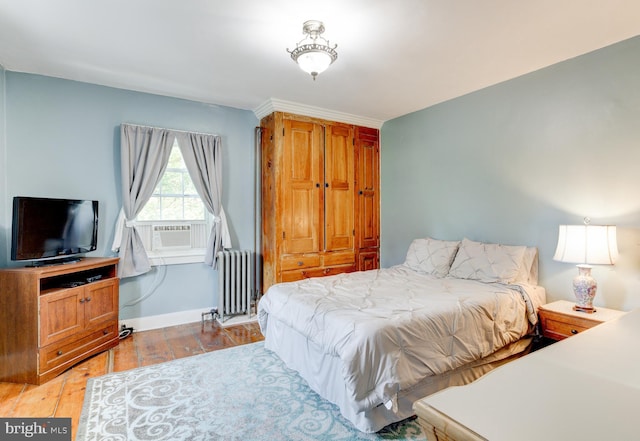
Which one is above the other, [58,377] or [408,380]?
[408,380]

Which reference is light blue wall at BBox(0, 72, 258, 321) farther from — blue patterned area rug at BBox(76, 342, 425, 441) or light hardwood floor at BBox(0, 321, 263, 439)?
blue patterned area rug at BBox(76, 342, 425, 441)

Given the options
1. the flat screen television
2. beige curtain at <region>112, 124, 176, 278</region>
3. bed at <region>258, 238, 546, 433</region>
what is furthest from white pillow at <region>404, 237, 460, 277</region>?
the flat screen television

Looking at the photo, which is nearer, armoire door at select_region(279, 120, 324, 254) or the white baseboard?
the white baseboard

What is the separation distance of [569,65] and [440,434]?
342cm

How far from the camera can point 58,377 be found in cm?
260

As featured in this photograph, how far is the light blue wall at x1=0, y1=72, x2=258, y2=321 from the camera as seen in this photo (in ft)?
10.1

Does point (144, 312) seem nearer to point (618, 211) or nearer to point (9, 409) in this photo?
point (9, 409)

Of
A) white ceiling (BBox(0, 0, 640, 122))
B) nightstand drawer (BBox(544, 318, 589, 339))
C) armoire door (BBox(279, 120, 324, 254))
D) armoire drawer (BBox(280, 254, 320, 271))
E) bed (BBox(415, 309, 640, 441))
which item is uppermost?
white ceiling (BBox(0, 0, 640, 122))

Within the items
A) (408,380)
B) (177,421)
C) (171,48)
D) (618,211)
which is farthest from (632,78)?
(177,421)

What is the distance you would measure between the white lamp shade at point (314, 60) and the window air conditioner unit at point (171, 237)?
99.6 inches

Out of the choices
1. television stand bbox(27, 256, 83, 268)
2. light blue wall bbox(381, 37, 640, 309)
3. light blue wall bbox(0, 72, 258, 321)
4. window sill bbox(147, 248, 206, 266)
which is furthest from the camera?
window sill bbox(147, 248, 206, 266)

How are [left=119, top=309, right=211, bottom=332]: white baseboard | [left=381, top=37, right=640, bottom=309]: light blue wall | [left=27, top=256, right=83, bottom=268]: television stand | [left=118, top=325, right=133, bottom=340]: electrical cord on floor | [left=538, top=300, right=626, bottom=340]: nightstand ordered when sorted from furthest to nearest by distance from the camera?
[left=119, top=309, right=211, bottom=332]: white baseboard
[left=118, top=325, right=133, bottom=340]: electrical cord on floor
[left=27, top=256, right=83, bottom=268]: television stand
[left=381, top=37, right=640, bottom=309]: light blue wall
[left=538, top=300, right=626, bottom=340]: nightstand

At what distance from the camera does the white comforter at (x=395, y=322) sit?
1868 millimetres

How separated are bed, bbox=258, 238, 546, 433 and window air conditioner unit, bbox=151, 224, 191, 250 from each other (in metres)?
Result: 1.55
